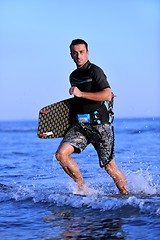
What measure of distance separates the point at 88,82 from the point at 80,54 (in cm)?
37

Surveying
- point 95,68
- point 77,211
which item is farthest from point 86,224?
point 95,68

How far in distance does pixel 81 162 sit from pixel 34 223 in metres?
7.17

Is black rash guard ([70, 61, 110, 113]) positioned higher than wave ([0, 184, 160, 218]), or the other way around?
black rash guard ([70, 61, 110, 113])

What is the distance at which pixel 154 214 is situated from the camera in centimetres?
563

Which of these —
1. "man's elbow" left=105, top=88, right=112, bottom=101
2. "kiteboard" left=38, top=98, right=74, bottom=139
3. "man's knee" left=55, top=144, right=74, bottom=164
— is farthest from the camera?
"kiteboard" left=38, top=98, right=74, bottom=139

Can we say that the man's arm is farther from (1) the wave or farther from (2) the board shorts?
(1) the wave

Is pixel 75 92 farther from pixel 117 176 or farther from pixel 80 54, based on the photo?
pixel 117 176

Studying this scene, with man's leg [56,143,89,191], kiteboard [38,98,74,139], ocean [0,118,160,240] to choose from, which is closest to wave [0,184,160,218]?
ocean [0,118,160,240]

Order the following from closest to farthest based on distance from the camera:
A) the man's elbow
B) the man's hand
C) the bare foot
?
the man's hand
the man's elbow
the bare foot

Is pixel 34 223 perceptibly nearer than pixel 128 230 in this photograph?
No

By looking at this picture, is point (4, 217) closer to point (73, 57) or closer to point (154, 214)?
point (154, 214)

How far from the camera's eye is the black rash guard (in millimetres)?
6691

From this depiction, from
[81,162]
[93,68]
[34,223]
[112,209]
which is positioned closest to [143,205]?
[112,209]

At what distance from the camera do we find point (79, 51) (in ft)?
22.2
